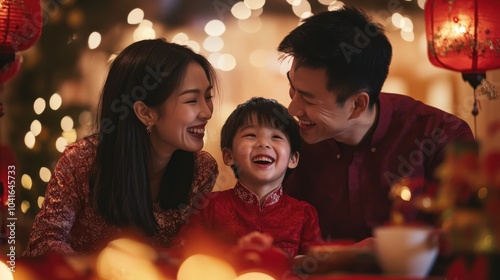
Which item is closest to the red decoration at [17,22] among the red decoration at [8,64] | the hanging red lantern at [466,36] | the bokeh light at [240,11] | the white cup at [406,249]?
the red decoration at [8,64]

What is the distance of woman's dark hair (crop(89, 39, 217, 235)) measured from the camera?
2.07 metres

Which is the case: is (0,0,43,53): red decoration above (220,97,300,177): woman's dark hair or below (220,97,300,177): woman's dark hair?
above

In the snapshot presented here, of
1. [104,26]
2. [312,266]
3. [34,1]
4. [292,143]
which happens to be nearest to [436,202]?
[312,266]

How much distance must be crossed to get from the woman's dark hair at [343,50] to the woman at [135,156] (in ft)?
0.99

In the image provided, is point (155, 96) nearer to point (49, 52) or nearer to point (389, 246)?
point (389, 246)

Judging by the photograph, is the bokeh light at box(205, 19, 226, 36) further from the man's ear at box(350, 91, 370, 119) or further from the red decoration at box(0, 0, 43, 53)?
the man's ear at box(350, 91, 370, 119)

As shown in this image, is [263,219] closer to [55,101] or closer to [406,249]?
[406,249]

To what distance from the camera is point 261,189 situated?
6.89ft

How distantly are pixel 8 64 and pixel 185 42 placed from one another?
1.44 m

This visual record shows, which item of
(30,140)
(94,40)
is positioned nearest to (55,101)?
(30,140)

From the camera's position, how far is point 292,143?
212 centimetres

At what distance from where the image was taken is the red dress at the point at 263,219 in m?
2.07

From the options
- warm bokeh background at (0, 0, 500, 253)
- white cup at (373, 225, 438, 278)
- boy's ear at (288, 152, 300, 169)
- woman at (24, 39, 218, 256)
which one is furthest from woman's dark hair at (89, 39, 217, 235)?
warm bokeh background at (0, 0, 500, 253)

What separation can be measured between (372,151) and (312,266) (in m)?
0.95
